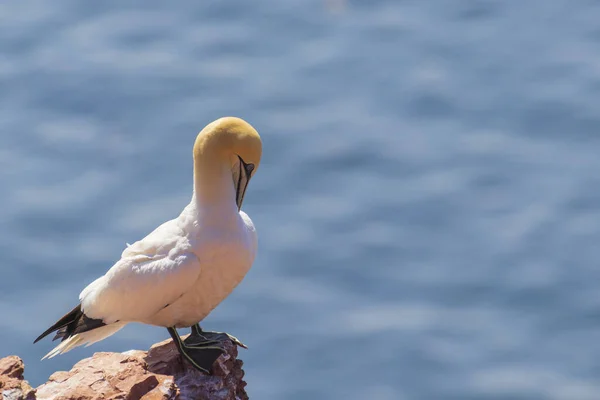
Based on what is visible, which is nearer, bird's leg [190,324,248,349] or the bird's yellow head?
the bird's yellow head

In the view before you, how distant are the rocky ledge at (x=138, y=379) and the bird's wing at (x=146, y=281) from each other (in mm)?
288

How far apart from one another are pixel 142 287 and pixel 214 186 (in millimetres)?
738

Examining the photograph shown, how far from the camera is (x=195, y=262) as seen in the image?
876 cm

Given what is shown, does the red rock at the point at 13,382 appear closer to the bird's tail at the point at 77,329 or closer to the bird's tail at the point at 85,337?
the bird's tail at the point at 77,329

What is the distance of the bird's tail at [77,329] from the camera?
8.92 m

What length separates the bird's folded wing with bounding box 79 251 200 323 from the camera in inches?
344

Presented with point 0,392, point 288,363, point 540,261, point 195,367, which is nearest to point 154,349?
point 195,367

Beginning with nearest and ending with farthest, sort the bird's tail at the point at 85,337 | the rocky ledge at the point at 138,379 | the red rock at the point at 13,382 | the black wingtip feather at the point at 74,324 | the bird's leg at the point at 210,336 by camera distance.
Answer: the red rock at the point at 13,382
the rocky ledge at the point at 138,379
the black wingtip feather at the point at 74,324
the bird's tail at the point at 85,337
the bird's leg at the point at 210,336

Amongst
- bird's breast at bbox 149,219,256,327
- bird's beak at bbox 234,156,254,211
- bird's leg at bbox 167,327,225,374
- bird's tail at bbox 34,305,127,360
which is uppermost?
bird's beak at bbox 234,156,254,211

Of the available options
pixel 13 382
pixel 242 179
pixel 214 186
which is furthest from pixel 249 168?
pixel 13 382

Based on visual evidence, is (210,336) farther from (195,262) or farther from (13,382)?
(13,382)

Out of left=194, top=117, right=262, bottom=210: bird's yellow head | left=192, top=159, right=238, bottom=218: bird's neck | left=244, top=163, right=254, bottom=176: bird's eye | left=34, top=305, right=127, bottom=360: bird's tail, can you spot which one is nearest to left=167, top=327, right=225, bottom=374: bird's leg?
left=34, top=305, right=127, bottom=360: bird's tail

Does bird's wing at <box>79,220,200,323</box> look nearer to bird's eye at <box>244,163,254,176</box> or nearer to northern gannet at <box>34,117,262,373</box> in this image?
northern gannet at <box>34,117,262,373</box>

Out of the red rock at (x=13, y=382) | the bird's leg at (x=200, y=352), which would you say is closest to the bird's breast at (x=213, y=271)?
the bird's leg at (x=200, y=352)
